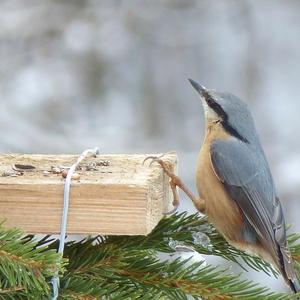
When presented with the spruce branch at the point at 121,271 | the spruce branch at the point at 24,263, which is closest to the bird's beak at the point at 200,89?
the spruce branch at the point at 121,271

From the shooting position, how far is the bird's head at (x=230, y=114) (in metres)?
2.70

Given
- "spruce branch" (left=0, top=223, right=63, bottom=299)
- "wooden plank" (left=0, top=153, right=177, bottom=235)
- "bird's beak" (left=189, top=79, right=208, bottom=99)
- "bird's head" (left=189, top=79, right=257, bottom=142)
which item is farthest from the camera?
"bird's beak" (left=189, top=79, right=208, bottom=99)

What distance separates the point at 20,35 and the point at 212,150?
9.42ft

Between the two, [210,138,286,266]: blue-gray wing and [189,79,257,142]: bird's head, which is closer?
[210,138,286,266]: blue-gray wing

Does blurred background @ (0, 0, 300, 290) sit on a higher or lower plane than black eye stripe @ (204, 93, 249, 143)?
higher

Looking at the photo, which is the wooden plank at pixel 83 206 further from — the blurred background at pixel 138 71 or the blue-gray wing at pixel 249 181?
the blurred background at pixel 138 71

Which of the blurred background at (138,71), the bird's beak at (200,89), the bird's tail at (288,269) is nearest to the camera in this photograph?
the bird's tail at (288,269)

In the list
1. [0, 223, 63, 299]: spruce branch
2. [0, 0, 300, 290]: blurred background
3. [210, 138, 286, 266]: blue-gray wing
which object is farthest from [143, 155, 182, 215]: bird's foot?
[0, 0, 300, 290]: blurred background

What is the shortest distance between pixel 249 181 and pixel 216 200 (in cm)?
12

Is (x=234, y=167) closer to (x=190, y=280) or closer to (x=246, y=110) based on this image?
(x=246, y=110)

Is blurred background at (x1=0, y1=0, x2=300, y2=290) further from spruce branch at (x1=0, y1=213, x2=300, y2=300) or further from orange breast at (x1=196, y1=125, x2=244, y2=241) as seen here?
spruce branch at (x1=0, y1=213, x2=300, y2=300)

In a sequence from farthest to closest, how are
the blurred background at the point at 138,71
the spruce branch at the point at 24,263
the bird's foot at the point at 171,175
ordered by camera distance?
the blurred background at the point at 138,71 < the bird's foot at the point at 171,175 < the spruce branch at the point at 24,263

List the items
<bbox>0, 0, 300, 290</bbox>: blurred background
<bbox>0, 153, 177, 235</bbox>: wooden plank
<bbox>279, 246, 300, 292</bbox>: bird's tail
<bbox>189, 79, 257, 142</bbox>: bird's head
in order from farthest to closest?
1. <bbox>0, 0, 300, 290</bbox>: blurred background
2. <bbox>189, 79, 257, 142</bbox>: bird's head
3. <bbox>279, 246, 300, 292</bbox>: bird's tail
4. <bbox>0, 153, 177, 235</bbox>: wooden plank

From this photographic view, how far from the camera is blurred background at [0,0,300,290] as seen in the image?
541 centimetres
